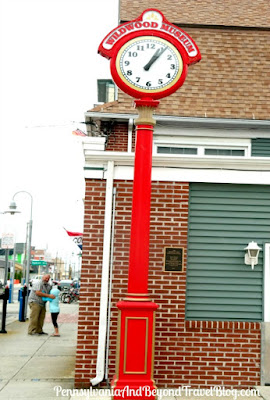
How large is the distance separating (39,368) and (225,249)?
404 cm

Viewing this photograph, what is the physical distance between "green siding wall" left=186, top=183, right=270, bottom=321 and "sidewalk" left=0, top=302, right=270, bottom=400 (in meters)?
1.21

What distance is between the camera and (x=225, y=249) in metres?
8.63

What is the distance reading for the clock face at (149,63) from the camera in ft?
21.9

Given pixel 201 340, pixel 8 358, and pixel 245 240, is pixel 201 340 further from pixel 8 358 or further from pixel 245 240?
pixel 8 358

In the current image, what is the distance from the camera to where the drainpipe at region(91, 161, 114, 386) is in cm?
809

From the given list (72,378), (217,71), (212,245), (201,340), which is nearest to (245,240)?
(212,245)

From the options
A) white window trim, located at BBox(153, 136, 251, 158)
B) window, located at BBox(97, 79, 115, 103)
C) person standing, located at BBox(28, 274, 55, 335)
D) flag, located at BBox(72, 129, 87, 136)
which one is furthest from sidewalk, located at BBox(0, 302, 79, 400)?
window, located at BBox(97, 79, 115, 103)

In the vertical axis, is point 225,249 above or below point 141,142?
below

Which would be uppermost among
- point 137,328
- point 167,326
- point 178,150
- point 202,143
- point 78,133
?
point 78,133

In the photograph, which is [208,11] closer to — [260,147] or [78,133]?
[260,147]

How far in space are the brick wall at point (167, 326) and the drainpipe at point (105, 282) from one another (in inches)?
4.9

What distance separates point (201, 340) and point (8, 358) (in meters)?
4.57

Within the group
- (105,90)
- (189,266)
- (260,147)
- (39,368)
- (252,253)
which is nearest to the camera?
(252,253)

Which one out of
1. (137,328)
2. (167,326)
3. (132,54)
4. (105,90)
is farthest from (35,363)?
(105,90)
